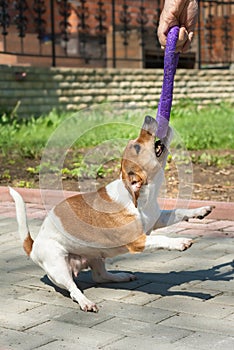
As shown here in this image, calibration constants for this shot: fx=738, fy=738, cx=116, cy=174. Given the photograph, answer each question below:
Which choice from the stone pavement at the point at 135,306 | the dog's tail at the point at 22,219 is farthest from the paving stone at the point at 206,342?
the dog's tail at the point at 22,219

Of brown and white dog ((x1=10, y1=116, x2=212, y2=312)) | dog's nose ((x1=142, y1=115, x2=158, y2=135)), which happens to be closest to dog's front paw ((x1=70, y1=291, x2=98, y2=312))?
brown and white dog ((x1=10, y1=116, x2=212, y2=312))

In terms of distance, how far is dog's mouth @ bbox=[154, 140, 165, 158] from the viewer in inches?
160

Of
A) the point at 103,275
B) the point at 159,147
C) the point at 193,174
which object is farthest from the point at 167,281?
the point at 193,174

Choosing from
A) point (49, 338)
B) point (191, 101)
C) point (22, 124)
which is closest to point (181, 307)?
point (49, 338)

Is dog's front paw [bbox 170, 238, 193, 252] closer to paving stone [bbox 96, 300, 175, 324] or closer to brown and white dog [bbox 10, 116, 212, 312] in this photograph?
brown and white dog [bbox 10, 116, 212, 312]

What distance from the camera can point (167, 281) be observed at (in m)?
4.69

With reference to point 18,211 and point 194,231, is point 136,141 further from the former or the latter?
point 194,231

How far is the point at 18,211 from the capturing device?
4.56m

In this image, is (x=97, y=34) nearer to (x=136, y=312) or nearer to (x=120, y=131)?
(x=120, y=131)

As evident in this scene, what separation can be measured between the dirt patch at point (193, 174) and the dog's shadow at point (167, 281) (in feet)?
5.97

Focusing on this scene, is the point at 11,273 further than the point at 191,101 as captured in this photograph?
No

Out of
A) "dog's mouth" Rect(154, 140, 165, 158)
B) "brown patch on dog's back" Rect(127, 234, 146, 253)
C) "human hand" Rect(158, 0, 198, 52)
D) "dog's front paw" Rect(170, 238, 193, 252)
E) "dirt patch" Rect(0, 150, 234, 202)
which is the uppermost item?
"human hand" Rect(158, 0, 198, 52)

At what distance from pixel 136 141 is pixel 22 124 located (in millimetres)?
8517

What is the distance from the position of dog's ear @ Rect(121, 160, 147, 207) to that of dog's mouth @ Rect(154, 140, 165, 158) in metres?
0.14
